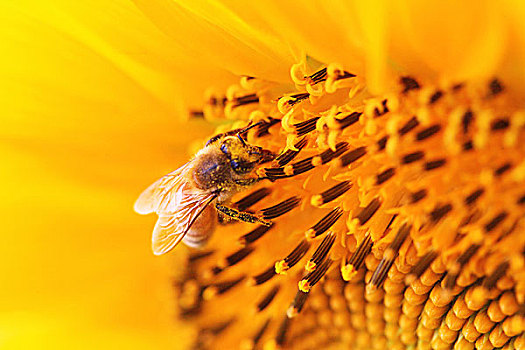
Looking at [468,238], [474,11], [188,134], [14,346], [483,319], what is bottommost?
[483,319]

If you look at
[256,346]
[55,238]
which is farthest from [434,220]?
[55,238]

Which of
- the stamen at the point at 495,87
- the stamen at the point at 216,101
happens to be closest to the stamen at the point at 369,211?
the stamen at the point at 495,87

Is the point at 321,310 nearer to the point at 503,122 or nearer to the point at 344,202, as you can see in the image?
the point at 344,202

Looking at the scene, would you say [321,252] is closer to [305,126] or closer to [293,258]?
[293,258]

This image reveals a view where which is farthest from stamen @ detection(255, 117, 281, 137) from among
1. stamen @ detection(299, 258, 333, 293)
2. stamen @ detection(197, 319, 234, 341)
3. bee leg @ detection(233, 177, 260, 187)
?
stamen @ detection(197, 319, 234, 341)

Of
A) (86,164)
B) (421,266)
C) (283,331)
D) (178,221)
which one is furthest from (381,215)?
(86,164)

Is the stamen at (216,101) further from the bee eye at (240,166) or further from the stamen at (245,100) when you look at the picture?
the bee eye at (240,166)
